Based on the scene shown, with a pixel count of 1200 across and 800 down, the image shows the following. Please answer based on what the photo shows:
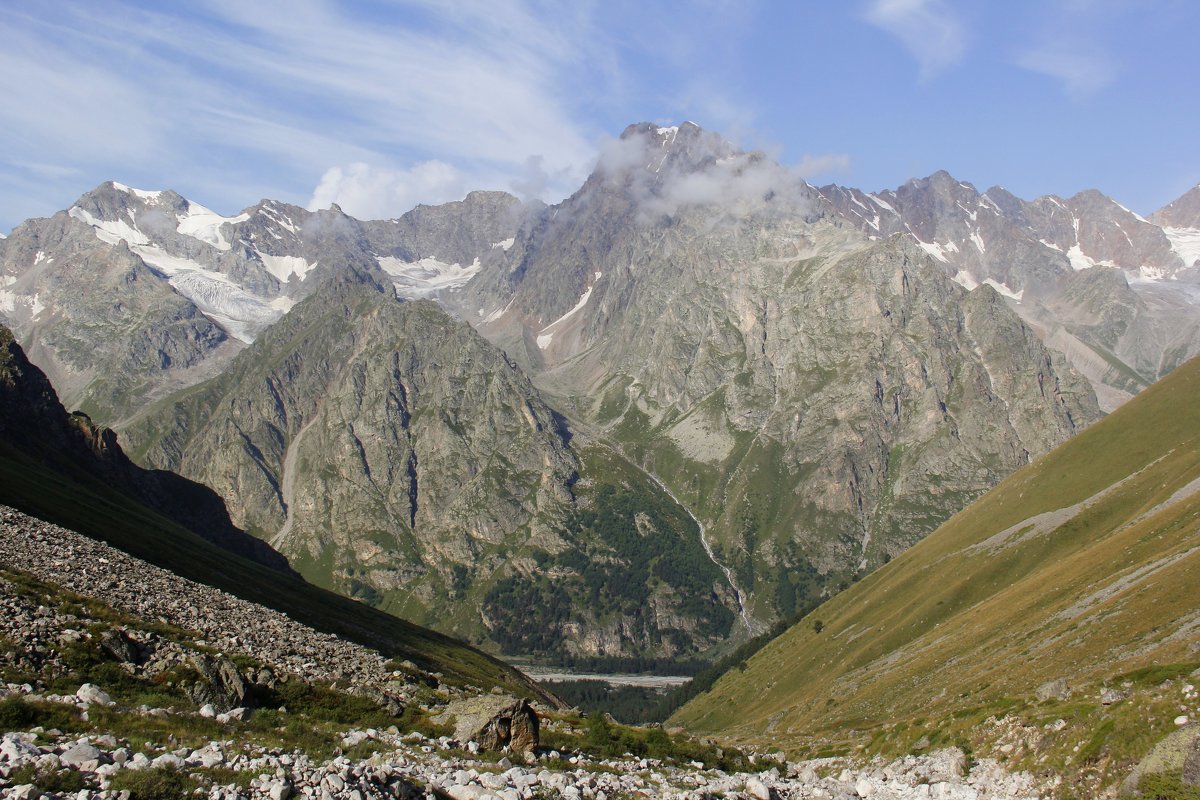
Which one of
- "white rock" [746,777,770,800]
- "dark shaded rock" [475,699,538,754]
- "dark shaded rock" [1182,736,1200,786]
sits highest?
"dark shaded rock" [1182,736,1200,786]

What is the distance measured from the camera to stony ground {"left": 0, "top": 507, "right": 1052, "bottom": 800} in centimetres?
2380

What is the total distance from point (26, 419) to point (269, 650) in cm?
16240

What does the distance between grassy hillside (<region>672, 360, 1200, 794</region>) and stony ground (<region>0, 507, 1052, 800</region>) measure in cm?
528

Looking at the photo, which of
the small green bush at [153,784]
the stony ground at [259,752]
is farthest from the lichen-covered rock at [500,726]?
the small green bush at [153,784]

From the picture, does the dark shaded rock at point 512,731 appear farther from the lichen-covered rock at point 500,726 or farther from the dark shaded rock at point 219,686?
the dark shaded rock at point 219,686

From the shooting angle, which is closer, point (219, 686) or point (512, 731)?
point (512, 731)

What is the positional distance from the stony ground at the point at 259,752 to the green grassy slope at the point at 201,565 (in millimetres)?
25146

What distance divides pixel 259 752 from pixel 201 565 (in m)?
89.4

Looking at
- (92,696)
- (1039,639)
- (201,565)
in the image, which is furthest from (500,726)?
(201,565)

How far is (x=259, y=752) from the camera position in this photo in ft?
89.0

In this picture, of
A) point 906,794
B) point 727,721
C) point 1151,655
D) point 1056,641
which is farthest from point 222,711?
point 727,721

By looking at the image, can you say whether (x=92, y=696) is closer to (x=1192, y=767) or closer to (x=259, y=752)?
(x=259, y=752)

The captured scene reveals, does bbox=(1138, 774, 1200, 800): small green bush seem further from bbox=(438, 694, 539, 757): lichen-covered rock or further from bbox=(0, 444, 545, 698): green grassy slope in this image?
bbox=(0, 444, 545, 698): green grassy slope

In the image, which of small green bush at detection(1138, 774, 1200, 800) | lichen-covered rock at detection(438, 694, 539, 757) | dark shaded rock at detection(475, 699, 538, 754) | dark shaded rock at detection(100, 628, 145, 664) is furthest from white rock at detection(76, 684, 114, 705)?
small green bush at detection(1138, 774, 1200, 800)
